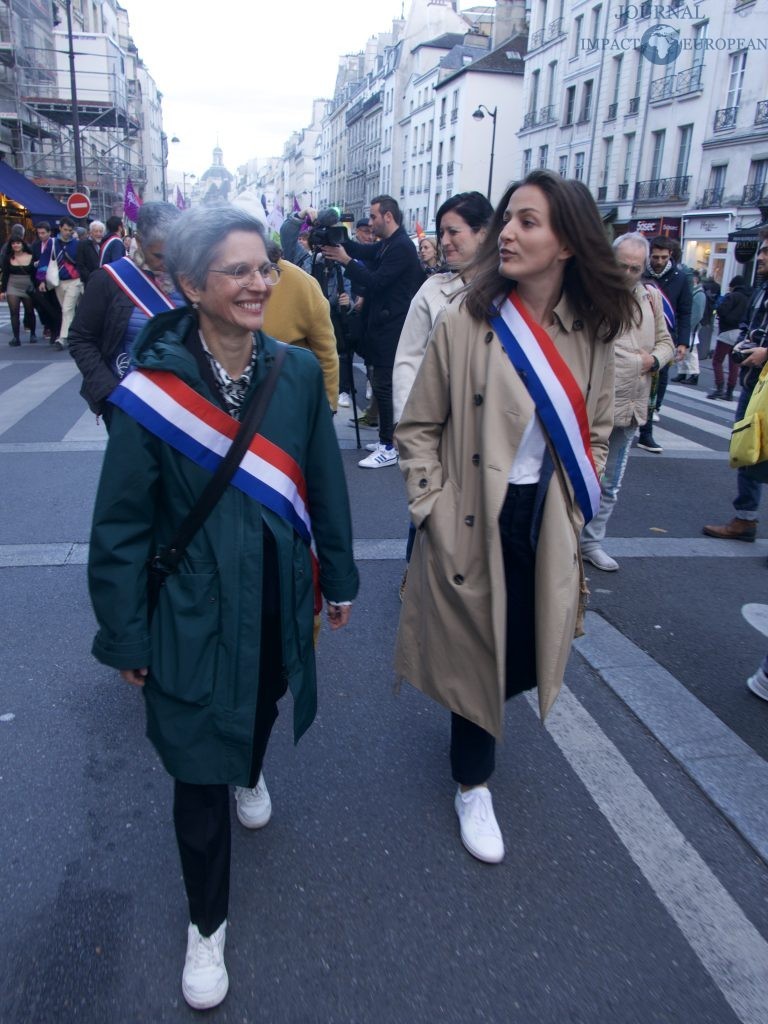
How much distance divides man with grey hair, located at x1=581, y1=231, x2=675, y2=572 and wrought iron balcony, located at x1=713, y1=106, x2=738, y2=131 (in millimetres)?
28737

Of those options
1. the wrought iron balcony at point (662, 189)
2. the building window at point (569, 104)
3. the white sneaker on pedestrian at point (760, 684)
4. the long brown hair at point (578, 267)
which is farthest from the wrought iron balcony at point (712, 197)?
the long brown hair at point (578, 267)

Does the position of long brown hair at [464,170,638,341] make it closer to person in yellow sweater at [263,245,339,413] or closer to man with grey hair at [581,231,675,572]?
person in yellow sweater at [263,245,339,413]

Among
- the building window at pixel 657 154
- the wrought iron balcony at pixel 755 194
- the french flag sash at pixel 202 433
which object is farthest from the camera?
the building window at pixel 657 154

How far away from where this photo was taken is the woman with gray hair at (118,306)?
138 inches

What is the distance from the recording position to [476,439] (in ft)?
7.54

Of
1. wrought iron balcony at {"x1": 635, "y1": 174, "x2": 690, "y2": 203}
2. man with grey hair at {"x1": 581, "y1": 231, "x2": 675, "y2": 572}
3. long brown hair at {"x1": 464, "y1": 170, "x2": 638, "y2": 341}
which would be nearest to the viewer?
long brown hair at {"x1": 464, "y1": 170, "x2": 638, "y2": 341}

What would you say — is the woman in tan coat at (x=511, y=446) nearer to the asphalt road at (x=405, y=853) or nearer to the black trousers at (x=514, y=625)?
the black trousers at (x=514, y=625)

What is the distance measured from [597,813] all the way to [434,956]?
855mm

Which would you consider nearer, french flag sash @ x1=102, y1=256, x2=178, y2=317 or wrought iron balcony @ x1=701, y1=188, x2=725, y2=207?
french flag sash @ x1=102, y1=256, x2=178, y2=317

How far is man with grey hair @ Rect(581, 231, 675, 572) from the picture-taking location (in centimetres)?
465

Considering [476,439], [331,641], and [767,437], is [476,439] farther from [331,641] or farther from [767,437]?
[767,437]

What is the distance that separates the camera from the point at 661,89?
32969 millimetres

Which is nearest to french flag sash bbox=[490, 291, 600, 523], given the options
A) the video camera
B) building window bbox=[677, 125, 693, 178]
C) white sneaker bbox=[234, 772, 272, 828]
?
white sneaker bbox=[234, 772, 272, 828]

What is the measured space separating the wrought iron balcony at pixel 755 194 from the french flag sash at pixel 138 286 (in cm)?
2826
